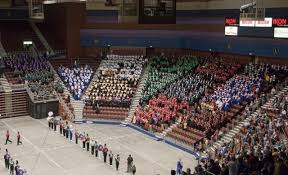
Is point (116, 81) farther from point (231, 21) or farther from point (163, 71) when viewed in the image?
point (231, 21)

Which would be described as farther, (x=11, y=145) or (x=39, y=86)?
(x=39, y=86)

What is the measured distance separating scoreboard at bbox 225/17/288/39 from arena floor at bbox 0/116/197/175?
366 inches

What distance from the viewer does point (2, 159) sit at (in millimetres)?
25469

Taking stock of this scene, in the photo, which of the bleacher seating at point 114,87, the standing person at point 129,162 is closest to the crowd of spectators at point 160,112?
the bleacher seating at point 114,87

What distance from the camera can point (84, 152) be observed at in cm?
2686

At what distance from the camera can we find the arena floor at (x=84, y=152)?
23891 millimetres

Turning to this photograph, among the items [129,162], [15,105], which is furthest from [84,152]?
[15,105]

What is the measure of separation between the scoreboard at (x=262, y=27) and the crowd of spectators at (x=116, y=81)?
11.2 meters

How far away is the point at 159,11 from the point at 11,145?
14144 mm

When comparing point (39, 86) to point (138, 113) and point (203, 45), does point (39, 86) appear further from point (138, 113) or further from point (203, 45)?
point (203, 45)

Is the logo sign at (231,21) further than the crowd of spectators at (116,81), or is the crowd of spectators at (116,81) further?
the crowd of spectators at (116,81)

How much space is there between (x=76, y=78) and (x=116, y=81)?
3.90 metres

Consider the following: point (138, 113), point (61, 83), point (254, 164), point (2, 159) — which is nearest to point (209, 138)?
point (138, 113)

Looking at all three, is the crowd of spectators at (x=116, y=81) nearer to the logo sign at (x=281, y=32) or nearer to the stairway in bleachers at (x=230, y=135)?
the stairway in bleachers at (x=230, y=135)
